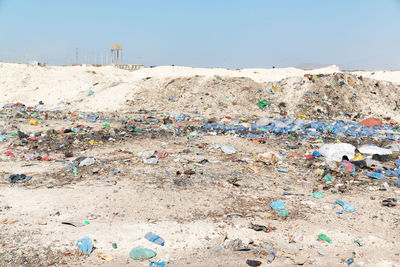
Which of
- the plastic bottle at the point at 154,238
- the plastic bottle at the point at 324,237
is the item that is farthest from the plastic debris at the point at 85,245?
the plastic bottle at the point at 324,237

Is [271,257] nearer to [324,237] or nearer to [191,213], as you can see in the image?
[324,237]

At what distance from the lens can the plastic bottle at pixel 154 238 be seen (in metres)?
3.31

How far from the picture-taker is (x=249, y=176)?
17.4 feet

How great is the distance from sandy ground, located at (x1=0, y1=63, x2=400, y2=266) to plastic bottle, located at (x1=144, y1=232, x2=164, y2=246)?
0.05 meters

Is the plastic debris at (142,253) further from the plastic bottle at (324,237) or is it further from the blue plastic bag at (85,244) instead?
the plastic bottle at (324,237)

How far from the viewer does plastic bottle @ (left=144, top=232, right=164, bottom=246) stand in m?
3.31

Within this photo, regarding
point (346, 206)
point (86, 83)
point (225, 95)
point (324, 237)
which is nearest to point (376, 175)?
point (346, 206)

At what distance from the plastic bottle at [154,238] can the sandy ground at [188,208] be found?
0.17 feet

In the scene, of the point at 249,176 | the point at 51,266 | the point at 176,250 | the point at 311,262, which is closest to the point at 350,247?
the point at 311,262

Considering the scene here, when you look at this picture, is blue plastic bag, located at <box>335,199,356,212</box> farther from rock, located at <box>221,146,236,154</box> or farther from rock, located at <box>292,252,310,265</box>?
rock, located at <box>221,146,236,154</box>

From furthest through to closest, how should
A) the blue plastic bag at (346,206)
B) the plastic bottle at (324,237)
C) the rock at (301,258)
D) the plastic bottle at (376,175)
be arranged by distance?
the plastic bottle at (376,175) < the blue plastic bag at (346,206) < the plastic bottle at (324,237) < the rock at (301,258)

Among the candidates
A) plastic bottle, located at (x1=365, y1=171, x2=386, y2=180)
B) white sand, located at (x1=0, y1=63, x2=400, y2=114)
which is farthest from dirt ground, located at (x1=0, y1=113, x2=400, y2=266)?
white sand, located at (x1=0, y1=63, x2=400, y2=114)

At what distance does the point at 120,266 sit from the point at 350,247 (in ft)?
7.72

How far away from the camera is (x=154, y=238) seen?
3352mm
